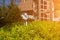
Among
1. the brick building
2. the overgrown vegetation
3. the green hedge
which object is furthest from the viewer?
the brick building

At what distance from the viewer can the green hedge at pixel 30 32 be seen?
155cm

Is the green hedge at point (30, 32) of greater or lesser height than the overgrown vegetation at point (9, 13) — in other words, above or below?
below

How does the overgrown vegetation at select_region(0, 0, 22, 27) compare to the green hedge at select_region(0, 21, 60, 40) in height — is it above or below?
above

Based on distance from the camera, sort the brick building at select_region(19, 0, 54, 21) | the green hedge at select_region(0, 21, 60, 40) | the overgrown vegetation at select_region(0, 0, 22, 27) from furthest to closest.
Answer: the brick building at select_region(19, 0, 54, 21), the overgrown vegetation at select_region(0, 0, 22, 27), the green hedge at select_region(0, 21, 60, 40)

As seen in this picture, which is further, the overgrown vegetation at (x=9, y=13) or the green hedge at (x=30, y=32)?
the overgrown vegetation at (x=9, y=13)

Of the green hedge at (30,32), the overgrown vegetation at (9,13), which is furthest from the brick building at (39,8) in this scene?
the green hedge at (30,32)

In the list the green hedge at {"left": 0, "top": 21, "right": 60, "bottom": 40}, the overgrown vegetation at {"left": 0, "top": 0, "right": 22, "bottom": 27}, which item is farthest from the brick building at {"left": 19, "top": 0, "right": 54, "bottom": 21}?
the green hedge at {"left": 0, "top": 21, "right": 60, "bottom": 40}

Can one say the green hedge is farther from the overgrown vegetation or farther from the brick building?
the brick building

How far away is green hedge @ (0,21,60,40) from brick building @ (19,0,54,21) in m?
0.24

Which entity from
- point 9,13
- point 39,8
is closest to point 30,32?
point 9,13

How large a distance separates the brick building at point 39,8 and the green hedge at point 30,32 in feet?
0.79

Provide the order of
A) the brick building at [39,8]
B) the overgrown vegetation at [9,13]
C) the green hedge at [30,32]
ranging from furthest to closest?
the brick building at [39,8] → the overgrown vegetation at [9,13] → the green hedge at [30,32]

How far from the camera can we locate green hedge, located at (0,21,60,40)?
60.8 inches

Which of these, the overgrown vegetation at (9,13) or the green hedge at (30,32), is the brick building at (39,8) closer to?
the overgrown vegetation at (9,13)
